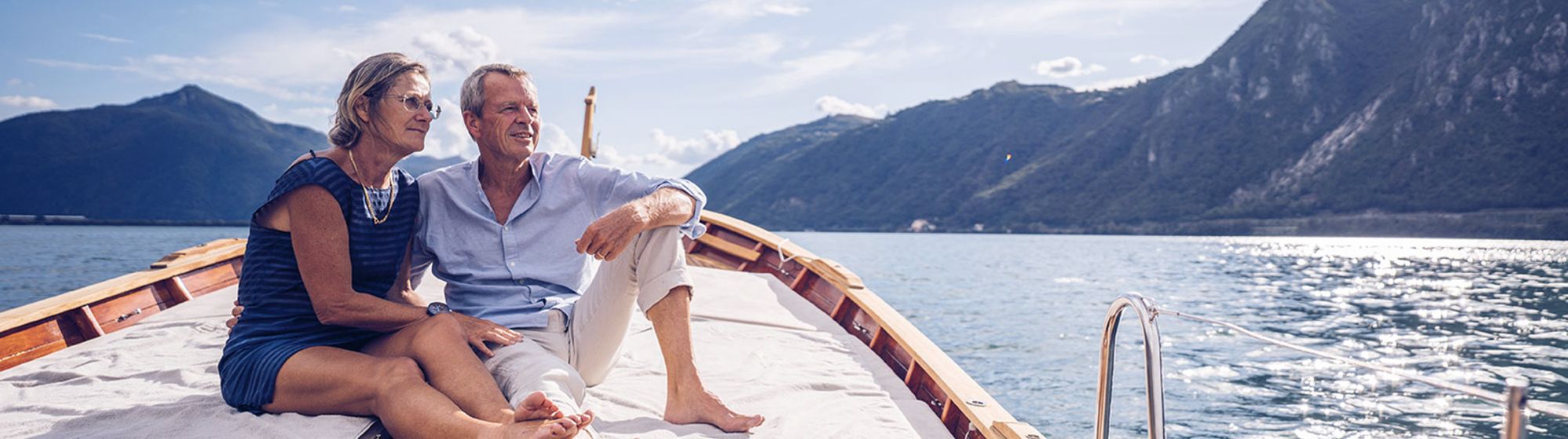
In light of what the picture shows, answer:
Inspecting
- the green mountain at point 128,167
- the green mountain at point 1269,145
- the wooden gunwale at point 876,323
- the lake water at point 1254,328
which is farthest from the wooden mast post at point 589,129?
the green mountain at point 128,167

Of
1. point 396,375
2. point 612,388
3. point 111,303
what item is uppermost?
point 396,375

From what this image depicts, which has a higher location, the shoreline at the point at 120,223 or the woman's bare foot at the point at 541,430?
the woman's bare foot at the point at 541,430

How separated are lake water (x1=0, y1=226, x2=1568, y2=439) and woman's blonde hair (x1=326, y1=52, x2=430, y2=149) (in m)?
6.24

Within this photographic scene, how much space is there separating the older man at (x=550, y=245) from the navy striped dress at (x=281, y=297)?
359 mm

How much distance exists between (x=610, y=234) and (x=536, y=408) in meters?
0.55

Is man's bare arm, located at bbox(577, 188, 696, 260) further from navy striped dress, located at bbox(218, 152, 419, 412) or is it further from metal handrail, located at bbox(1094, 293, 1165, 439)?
metal handrail, located at bbox(1094, 293, 1165, 439)

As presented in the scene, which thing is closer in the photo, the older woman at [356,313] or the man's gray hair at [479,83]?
the older woman at [356,313]

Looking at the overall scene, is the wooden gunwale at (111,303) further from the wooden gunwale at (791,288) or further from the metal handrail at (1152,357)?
the metal handrail at (1152,357)

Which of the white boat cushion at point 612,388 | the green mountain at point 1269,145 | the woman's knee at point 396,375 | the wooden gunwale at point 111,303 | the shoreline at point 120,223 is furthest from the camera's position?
the shoreline at point 120,223

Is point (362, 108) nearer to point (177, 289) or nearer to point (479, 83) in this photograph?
point (479, 83)

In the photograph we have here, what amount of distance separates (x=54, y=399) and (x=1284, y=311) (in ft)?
71.7

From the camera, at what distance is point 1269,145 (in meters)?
90.7

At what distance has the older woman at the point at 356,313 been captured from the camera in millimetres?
2146

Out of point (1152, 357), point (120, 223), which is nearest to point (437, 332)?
point (1152, 357)
